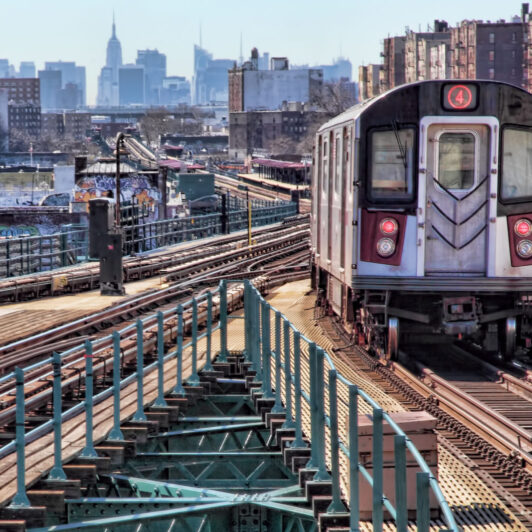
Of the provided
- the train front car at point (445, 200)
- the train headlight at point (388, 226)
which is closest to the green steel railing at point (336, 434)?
the train front car at point (445, 200)

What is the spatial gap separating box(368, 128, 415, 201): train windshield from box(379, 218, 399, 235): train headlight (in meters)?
0.30

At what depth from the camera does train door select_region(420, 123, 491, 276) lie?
15500mm

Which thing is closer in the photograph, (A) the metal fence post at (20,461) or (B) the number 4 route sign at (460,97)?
(A) the metal fence post at (20,461)

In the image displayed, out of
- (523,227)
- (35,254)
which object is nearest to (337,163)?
(523,227)

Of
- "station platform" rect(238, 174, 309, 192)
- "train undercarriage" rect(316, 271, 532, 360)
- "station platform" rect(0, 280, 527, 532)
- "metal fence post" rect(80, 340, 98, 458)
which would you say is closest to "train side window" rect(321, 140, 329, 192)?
"train undercarriage" rect(316, 271, 532, 360)

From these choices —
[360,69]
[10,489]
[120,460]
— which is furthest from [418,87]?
[360,69]

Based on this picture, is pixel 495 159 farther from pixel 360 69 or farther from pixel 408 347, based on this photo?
pixel 360 69

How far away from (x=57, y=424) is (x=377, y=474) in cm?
327

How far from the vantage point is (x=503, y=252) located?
15.6 meters

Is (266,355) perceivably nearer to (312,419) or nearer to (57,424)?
(312,419)

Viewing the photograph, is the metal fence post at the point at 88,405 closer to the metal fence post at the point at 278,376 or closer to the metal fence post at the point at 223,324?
the metal fence post at the point at 278,376

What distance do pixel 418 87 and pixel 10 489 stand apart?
857 centimetres

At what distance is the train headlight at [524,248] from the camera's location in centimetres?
1571

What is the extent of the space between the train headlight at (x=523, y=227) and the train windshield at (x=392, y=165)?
1.50 metres
